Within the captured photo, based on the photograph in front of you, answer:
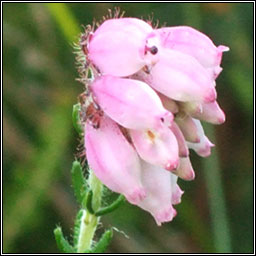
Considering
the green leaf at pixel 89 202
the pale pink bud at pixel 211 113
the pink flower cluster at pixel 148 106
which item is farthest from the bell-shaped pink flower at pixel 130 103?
the green leaf at pixel 89 202

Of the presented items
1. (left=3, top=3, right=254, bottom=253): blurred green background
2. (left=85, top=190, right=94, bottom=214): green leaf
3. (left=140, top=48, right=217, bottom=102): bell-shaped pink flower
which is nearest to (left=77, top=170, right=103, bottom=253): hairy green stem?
(left=85, top=190, right=94, bottom=214): green leaf

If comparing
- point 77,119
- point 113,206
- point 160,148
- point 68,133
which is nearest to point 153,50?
point 160,148

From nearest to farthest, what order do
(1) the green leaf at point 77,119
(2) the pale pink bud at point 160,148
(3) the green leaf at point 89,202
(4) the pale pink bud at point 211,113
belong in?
(2) the pale pink bud at point 160,148, (4) the pale pink bud at point 211,113, (1) the green leaf at point 77,119, (3) the green leaf at point 89,202

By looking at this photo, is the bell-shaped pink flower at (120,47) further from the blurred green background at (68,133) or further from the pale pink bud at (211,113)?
the blurred green background at (68,133)

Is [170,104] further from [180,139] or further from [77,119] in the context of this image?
[77,119]

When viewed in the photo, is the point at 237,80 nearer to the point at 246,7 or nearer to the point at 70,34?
the point at 246,7

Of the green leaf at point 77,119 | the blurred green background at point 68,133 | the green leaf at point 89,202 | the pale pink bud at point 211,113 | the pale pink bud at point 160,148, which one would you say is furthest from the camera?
the blurred green background at point 68,133

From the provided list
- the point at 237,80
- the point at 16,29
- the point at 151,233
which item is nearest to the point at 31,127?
the point at 16,29
